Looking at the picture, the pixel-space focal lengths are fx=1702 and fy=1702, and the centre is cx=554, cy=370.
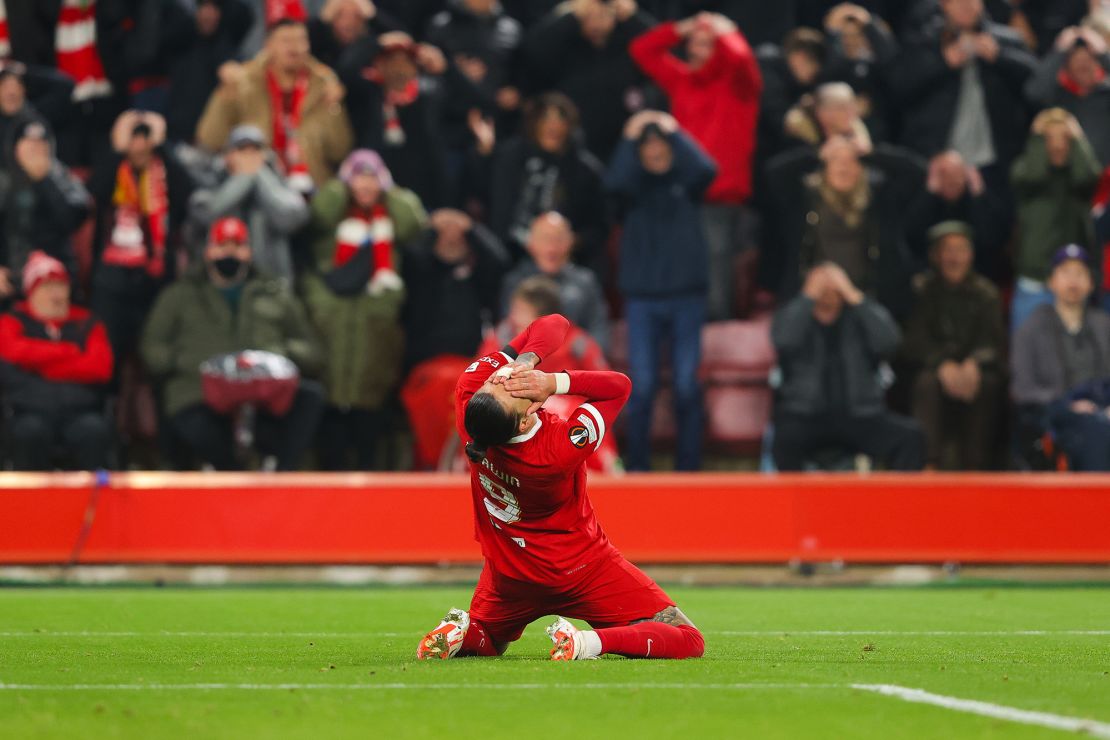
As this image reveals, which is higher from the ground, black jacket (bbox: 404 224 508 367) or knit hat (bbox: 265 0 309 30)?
knit hat (bbox: 265 0 309 30)

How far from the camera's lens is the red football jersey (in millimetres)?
7109

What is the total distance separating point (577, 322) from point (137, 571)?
4.10m

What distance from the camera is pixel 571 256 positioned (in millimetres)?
15398

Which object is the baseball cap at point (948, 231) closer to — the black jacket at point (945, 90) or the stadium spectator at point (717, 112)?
the black jacket at point (945, 90)

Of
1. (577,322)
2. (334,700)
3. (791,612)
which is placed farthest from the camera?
(577,322)

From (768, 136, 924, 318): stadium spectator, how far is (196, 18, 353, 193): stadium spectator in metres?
3.97

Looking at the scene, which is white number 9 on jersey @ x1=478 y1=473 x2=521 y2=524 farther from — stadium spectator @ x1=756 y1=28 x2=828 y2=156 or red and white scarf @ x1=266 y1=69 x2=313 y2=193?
stadium spectator @ x1=756 y1=28 x2=828 y2=156

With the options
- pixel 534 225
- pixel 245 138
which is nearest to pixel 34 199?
pixel 245 138

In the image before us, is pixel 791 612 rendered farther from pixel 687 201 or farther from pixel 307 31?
pixel 307 31

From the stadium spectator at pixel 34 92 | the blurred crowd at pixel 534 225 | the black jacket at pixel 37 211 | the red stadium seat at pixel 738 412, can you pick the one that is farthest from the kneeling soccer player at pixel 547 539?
the stadium spectator at pixel 34 92

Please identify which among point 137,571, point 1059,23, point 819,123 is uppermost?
point 1059,23

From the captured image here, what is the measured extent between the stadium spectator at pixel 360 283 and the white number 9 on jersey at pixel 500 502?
7375mm

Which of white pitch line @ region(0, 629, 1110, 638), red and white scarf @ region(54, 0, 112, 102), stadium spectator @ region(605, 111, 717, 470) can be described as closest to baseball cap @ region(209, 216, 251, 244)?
red and white scarf @ region(54, 0, 112, 102)

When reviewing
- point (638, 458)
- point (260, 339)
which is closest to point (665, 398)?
point (638, 458)
